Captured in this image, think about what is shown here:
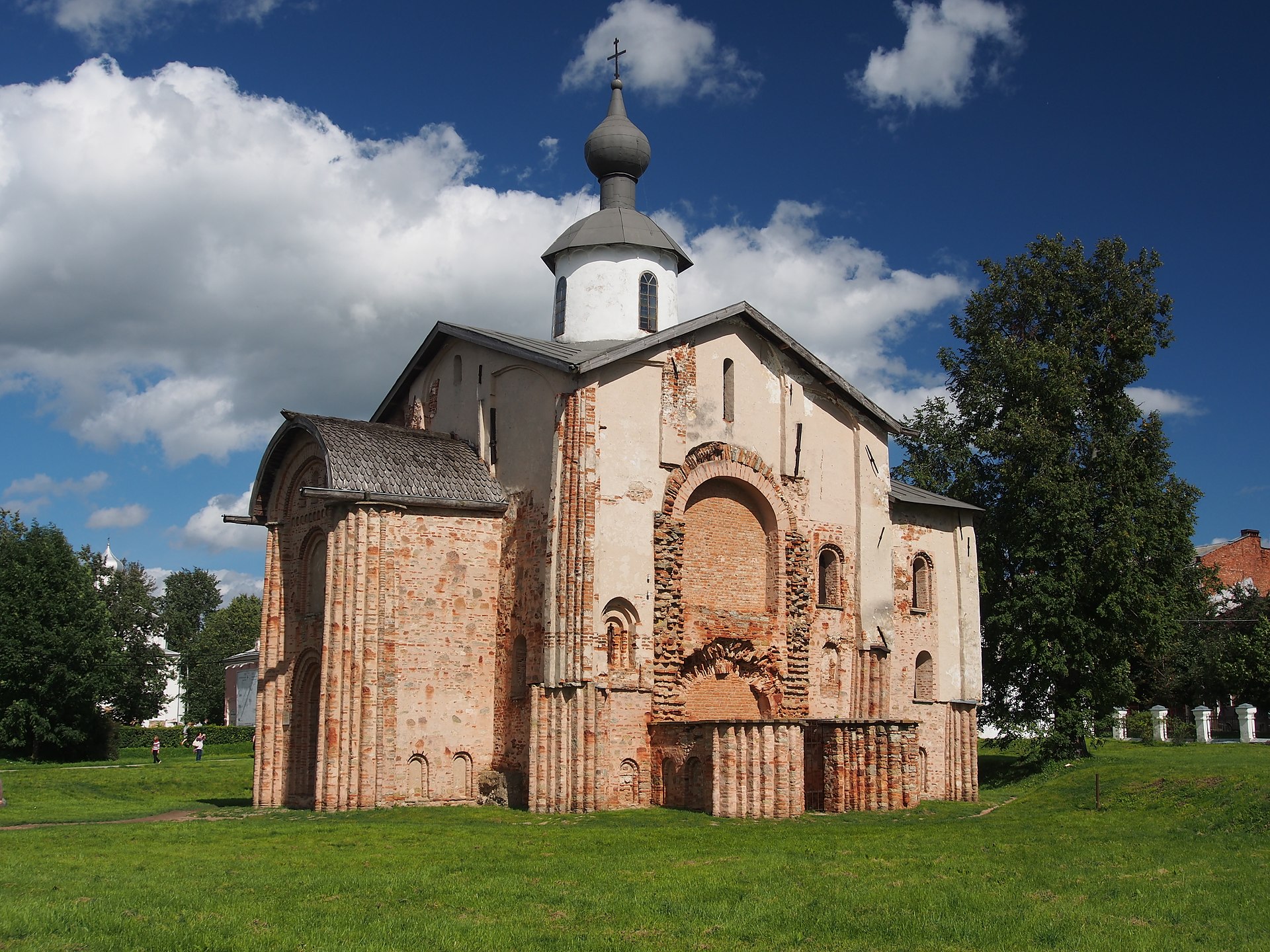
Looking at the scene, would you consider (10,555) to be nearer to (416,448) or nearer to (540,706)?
(416,448)

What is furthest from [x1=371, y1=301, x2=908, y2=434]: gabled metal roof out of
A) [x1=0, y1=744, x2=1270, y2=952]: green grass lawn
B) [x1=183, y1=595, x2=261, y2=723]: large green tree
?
[x1=183, y1=595, x2=261, y2=723]: large green tree

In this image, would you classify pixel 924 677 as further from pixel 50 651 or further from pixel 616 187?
pixel 50 651

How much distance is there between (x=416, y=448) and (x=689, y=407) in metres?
4.81

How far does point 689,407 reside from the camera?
2091 cm

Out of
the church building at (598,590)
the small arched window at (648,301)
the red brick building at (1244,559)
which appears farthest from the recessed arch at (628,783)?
the red brick building at (1244,559)

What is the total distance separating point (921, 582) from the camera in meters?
25.5

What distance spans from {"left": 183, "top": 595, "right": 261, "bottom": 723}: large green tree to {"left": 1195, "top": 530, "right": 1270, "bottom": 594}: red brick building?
47.6 metres

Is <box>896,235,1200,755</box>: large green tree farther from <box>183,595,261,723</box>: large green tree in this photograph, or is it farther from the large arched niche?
<box>183,595,261,723</box>: large green tree

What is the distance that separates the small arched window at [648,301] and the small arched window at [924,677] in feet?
29.3

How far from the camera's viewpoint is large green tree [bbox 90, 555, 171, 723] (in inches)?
1620

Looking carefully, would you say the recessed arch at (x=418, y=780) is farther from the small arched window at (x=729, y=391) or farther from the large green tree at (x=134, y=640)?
the large green tree at (x=134, y=640)

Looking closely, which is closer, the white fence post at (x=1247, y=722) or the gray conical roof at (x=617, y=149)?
the gray conical roof at (x=617, y=149)

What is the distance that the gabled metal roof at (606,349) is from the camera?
64.7ft

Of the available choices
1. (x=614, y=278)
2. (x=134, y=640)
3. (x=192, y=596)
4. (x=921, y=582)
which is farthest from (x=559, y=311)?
(x=192, y=596)
